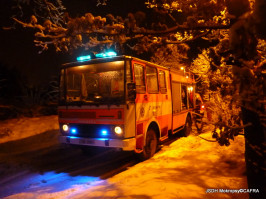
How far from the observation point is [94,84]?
650 centimetres

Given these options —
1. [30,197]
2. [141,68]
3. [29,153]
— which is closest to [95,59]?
[141,68]

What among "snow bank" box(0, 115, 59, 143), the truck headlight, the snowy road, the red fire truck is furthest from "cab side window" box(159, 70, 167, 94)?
"snow bank" box(0, 115, 59, 143)

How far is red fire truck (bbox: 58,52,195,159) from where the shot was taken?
585cm

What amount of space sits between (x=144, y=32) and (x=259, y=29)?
179 centimetres

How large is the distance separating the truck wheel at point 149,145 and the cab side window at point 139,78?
1.38 m

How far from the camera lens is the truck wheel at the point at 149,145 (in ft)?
22.4

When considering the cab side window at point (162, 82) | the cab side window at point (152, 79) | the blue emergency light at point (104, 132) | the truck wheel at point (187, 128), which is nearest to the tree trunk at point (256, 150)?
the blue emergency light at point (104, 132)

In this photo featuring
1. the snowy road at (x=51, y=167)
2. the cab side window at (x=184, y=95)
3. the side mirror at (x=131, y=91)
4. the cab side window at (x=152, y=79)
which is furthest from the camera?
the cab side window at (x=184, y=95)

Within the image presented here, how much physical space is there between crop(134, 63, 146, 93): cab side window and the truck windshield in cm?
48

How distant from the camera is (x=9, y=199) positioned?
4570 millimetres

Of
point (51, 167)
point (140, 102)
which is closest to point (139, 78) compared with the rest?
point (140, 102)

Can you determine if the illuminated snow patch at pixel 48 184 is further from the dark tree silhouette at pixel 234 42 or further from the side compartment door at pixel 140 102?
the dark tree silhouette at pixel 234 42

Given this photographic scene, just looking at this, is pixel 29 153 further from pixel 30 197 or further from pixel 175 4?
pixel 175 4

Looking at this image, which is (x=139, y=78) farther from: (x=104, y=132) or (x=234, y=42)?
(x=234, y=42)
